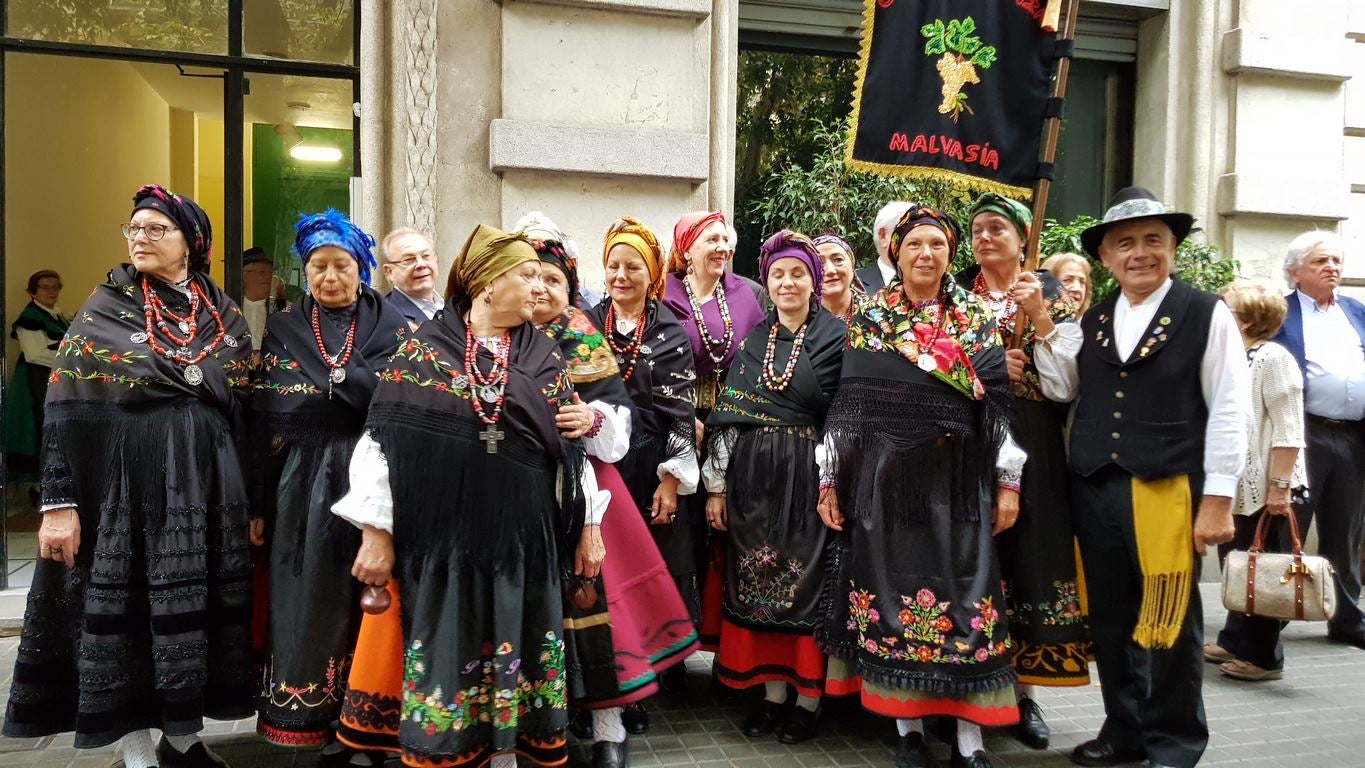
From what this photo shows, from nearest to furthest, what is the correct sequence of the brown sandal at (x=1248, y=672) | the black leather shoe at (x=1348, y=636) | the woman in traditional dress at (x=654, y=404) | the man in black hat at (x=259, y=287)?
1. the woman in traditional dress at (x=654, y=404)
2. the brown sandal at (x=1248, y=672)
3. the black leather shoe at (x=1348, y=636)
4. the man in black hat at (x=259, y=287)

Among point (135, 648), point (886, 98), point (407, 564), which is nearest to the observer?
point (407, 564)

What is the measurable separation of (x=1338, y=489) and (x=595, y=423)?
15.0ft

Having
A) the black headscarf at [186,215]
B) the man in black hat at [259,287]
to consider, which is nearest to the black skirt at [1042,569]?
the black headscarf at [186,215]

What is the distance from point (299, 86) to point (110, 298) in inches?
138

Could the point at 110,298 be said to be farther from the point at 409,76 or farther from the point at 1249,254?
the point at 1249,254

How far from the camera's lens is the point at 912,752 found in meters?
3.88

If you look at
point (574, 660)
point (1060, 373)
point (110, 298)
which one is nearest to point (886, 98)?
point (1060, 373)

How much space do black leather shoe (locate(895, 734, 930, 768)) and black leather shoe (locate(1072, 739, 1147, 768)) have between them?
0.66 metres

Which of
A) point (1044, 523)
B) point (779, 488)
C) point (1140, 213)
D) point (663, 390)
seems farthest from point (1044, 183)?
point (663, 390)

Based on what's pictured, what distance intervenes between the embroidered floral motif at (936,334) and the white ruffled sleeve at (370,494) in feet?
6.09

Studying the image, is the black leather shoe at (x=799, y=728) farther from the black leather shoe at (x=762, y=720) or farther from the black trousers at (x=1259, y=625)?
the black trousers at (x=1259, y=625)

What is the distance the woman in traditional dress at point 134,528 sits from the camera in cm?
346

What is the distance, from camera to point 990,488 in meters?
3.84

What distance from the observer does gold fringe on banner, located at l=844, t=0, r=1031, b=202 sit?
4.17m
